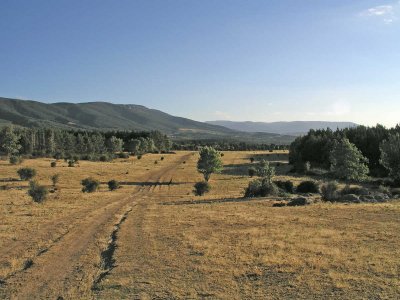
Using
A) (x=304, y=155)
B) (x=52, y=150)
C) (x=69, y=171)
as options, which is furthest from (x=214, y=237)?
(x=52, y=150)

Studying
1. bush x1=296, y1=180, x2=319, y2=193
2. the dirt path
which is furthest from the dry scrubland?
bush x1=296, y1=180, x2=319, y2=193

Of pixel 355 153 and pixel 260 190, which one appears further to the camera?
pixel 355 153

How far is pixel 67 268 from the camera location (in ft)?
67.9

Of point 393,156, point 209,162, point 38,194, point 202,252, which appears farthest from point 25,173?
point 393,156

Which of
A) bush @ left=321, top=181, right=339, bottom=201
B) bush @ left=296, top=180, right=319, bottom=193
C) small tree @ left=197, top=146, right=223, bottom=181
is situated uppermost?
small tree @ left=197, top=146, right=223, bottom=181

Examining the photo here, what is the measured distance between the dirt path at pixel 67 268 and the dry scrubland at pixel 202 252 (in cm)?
5

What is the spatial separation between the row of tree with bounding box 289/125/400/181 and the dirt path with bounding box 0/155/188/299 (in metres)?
54.7

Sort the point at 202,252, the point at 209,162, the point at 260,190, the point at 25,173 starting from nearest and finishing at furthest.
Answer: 1. the point at 202,252
2. the point at 260,190
3. the point at 25,173
4. the point at 209,162

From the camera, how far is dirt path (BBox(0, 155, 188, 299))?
1734 cm

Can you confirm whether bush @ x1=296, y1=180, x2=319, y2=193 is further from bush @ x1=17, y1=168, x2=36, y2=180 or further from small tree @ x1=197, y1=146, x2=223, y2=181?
bush @ x1=17, y1=168, x2=36, y2=180

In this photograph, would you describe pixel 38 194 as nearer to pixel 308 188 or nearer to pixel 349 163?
pixel 308 188

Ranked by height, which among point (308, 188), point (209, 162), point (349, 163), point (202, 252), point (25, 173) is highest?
point (349, 163)

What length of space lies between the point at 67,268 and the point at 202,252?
→ 24.6ft

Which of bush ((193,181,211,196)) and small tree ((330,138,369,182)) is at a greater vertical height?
small tree ((330,138,369,182))
